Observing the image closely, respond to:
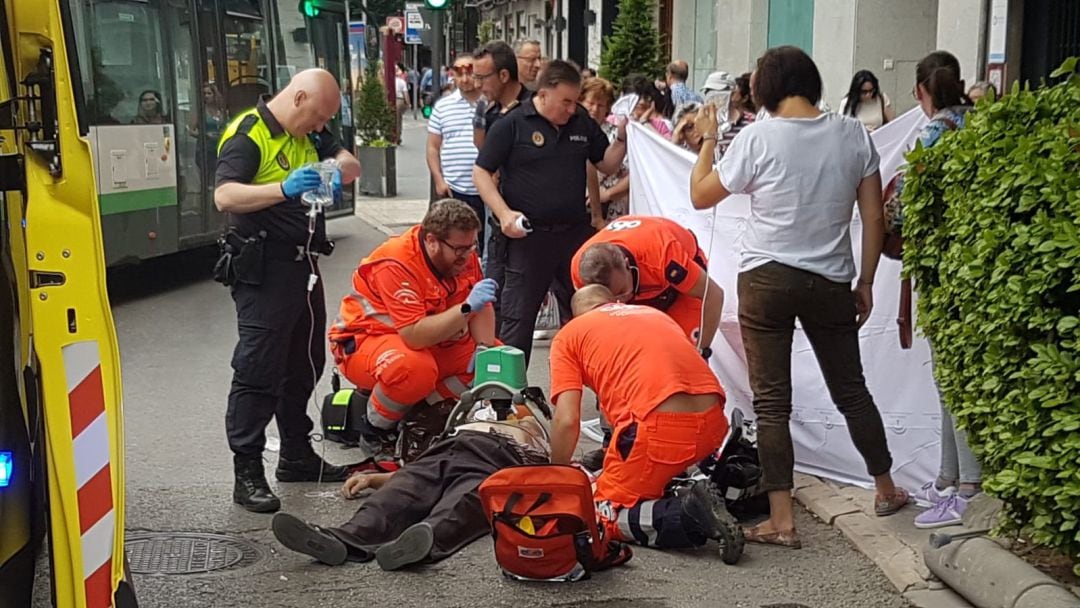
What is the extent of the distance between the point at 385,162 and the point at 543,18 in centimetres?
2119

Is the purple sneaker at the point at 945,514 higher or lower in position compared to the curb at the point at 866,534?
higher

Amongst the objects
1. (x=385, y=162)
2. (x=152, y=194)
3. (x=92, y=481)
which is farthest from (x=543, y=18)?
(x=92, y=481)

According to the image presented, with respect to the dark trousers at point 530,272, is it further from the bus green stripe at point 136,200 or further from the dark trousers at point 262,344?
the bus green stripe at point 136,200

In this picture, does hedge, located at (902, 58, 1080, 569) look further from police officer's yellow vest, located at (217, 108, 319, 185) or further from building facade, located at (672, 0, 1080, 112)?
building facade, located at (672, 0, 1080, 112)

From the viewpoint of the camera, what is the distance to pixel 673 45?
24.0 metres

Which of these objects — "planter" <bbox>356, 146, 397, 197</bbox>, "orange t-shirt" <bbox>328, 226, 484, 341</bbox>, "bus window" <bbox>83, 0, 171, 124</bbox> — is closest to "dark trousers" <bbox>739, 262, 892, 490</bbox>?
"orange t-shirt" <bbox>328, 226, 484, 341</bbox>

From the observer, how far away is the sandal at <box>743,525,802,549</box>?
571 centimetres

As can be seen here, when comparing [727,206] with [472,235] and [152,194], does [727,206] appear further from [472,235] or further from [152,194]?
[152,194]

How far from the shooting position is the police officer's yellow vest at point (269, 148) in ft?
20.1

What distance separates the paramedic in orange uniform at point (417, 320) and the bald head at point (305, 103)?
28.5 inches

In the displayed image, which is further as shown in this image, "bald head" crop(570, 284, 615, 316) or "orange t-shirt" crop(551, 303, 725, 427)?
"bald head" crop(570, 284, 615, 316)

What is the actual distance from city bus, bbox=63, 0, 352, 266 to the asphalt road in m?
4.07

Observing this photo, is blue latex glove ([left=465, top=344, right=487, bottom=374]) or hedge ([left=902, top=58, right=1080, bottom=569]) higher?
hedge ([left=902, top=58, right=1080, bottom=569])

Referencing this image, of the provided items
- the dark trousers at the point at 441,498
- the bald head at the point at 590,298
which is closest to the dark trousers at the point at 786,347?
the bald head at the point at 590,298
